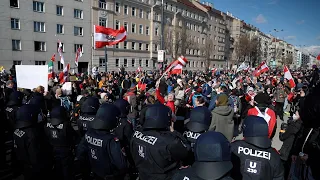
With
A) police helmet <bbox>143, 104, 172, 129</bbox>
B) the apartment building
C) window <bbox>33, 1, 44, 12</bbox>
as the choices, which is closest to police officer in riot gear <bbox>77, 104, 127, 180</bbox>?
police helmet <bbox>143, 104, 172, 129</bbox>

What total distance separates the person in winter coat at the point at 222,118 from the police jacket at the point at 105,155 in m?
2.90

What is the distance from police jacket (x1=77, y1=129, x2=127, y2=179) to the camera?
10.7 feet

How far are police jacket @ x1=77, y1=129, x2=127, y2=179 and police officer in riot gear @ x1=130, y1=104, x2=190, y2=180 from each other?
0.23 meters

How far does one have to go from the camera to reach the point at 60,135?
4418 mm

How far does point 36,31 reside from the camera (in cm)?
3322

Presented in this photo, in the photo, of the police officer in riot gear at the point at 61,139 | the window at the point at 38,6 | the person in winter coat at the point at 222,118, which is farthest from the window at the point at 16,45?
the person in winter coat at the point at 222,118

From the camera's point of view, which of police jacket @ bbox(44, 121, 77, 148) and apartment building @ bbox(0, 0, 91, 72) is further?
apartment building @ bbox(0, 0, 91, 72)

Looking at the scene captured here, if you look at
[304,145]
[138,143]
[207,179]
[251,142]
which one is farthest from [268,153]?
[138,143]

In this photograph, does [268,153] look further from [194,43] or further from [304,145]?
[194,43]

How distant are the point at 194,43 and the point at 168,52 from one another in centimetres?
1366

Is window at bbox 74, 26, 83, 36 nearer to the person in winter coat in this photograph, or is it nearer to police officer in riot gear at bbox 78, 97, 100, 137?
police officer in riot gear at bbox 78, 97, 100, 137

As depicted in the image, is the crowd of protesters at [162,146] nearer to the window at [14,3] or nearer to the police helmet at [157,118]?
the police helmet at [157,118]

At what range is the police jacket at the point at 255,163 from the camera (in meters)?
2.68

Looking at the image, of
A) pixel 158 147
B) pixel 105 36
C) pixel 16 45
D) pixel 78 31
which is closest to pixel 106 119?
pixel 158 147
